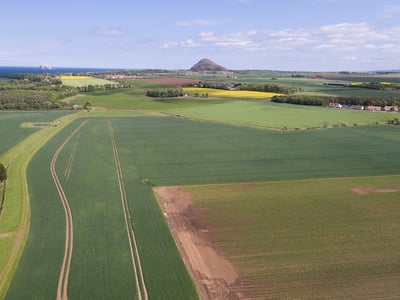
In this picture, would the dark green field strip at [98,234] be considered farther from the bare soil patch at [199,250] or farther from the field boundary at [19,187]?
the bare soil patch at [199,250]

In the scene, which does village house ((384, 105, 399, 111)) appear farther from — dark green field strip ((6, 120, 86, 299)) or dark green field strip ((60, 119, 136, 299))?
dark green field strip ((6, 120, 86, 299))

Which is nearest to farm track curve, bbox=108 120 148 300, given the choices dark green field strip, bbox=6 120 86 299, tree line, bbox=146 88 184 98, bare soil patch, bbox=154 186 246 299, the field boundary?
bare soil patch, bbox=154 186 246 299

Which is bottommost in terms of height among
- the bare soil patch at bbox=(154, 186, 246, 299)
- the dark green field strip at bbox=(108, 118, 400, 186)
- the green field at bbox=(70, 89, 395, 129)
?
the bare soil patch at bbox=(154, 186, 246, 299)

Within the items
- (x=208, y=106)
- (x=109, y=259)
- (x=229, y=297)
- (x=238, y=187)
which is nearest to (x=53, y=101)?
(x=208, y=106)

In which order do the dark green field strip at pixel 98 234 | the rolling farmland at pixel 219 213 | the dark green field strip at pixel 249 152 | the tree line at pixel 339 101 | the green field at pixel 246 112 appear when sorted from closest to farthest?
the dark green field strip at pixel 98 234, the rolling farmland at pixel 219 213, the dark green field strip at pixel 249 152, the green field at pixel 246 112, the tree line at pixel 339 101

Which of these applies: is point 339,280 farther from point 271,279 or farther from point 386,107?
point 386,107

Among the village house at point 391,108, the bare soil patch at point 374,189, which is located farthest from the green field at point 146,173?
the village house at point 391,108

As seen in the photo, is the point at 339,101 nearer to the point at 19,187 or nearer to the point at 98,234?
the point at 19,187


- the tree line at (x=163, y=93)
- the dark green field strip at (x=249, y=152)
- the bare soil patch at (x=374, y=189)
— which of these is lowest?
the bare soil patch at (x=374, y=189)
